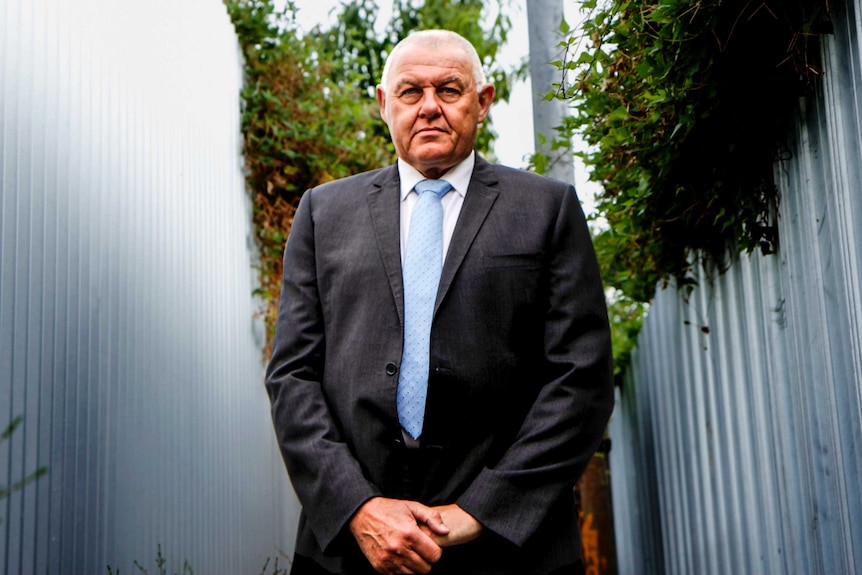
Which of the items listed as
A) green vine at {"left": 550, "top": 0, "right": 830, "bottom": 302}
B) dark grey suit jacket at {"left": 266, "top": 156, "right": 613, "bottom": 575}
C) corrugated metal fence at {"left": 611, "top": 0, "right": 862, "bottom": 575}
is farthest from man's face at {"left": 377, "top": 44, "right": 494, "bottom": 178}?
corrugated metal fence at {"left": 611, "top": 0, "right": 862, "bottom": 575}

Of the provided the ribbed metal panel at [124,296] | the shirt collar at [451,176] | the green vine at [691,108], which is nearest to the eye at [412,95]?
the shirt collar at [451,176]

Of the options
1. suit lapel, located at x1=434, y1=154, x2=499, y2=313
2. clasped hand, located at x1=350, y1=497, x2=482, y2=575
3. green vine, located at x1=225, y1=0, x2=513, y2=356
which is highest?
green vine, located at x1=225, y1=0, x2=513, y2=356

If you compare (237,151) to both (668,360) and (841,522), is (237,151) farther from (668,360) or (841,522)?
(841,522)

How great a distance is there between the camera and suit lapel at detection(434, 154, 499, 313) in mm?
2129

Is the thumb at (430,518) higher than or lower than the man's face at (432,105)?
lower

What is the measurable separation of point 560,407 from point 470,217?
50 centimetres

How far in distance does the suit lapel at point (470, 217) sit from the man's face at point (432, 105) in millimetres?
77

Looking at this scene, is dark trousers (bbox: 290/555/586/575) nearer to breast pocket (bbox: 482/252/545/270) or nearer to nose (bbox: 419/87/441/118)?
breast pocket (bbox: 482/252/545/270)

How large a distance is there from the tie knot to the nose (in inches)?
6.4

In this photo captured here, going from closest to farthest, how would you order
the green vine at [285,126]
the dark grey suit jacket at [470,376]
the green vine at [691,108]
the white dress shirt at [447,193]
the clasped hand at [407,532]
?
1. the clasped hand at [407,532]
2. the dark grey suit jacket at [470,376]
3. the green vine at [691,108]
4. the white dress shirt at [447,193]
5. the green vine at [285,126]

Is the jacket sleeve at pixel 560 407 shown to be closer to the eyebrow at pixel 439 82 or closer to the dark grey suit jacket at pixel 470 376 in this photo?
the dark grey suit jacket at pixel 470 376

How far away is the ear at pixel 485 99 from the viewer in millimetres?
2422

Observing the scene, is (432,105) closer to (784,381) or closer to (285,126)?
(784,381)

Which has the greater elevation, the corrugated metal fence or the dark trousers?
the corrugated metal fence
